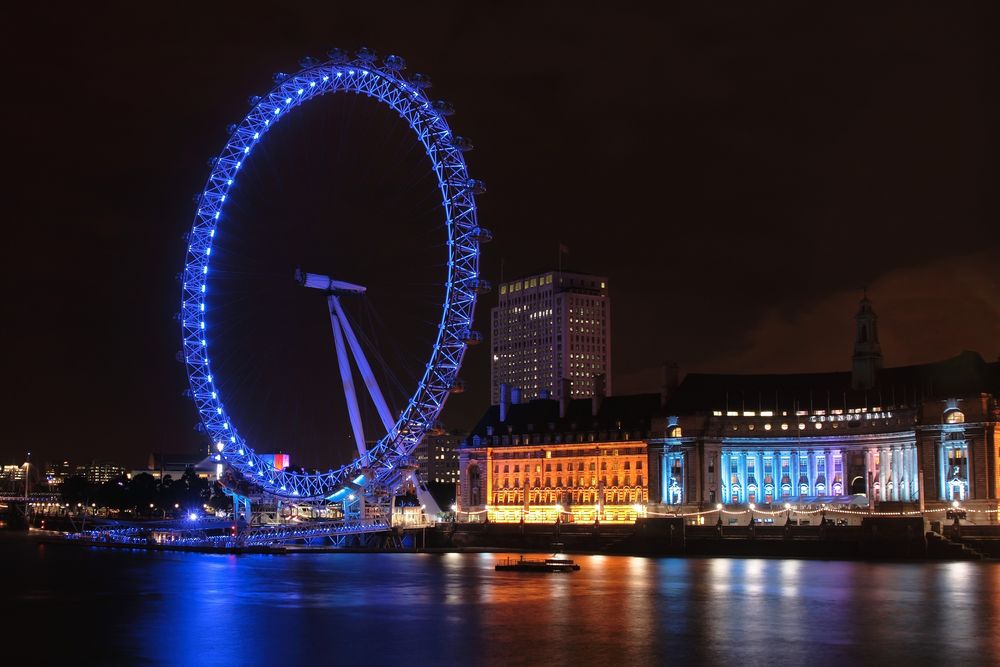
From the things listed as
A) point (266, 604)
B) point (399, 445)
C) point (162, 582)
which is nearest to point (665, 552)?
point (399, 445)

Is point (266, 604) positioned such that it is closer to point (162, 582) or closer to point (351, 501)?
point (162, 582)

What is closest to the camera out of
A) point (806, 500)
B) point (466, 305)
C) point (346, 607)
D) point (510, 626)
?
point (510, 626)

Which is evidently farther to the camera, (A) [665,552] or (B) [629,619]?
(A) [665,552]

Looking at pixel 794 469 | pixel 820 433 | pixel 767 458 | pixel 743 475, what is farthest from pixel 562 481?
pixel 820 433

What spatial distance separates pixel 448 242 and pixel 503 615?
43.4 metres

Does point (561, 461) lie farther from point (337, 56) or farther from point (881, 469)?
point (337, 56)

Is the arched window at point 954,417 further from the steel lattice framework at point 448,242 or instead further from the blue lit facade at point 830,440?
the steel lattice framework at point 448,242

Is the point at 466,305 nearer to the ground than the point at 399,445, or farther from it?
farther from it

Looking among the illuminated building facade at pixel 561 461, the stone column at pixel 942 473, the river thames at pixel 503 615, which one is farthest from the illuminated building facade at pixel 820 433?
the river thames at pixel 503 615

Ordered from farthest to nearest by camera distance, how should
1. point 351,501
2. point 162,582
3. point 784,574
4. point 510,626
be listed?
point 351,501
point 784,574
point 162,582
point 510,626

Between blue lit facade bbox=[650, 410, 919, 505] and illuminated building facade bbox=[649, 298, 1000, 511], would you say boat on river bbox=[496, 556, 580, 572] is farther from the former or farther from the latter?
blue lit facade bbox=[650, 410, 919, 505]

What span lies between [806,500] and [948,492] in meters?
14.2

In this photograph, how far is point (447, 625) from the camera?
54.0 meters

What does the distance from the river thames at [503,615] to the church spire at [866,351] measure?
166 feet
